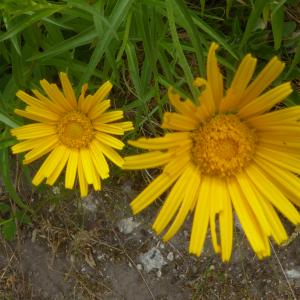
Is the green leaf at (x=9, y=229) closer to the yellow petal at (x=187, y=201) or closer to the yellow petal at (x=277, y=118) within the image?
the yellow petal at (x=187, y=201)

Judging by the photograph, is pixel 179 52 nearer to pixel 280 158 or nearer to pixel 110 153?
pixel 280 158

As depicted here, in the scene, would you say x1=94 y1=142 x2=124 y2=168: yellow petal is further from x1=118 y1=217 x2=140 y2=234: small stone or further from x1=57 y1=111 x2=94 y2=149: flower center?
x1=118 y1=217 x2=140 y2=234: small stone

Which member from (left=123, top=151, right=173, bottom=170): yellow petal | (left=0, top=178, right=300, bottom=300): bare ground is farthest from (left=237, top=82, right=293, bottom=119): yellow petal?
(left=0, top=178, right=300, bottom=300): bare ground

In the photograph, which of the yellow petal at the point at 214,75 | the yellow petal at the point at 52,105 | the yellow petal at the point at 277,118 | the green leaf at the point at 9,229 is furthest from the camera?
the green leaf at the point at 9,229

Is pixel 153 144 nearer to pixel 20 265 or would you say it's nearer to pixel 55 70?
pixel 55 70

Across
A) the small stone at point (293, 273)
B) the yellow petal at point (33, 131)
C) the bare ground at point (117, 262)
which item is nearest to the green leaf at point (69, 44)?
the yellow petal at point (33, 131)

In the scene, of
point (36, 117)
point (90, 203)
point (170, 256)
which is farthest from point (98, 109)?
point (170, 256)

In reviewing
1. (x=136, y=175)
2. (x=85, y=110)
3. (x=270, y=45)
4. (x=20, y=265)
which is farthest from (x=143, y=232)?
(x=270, y=45)
